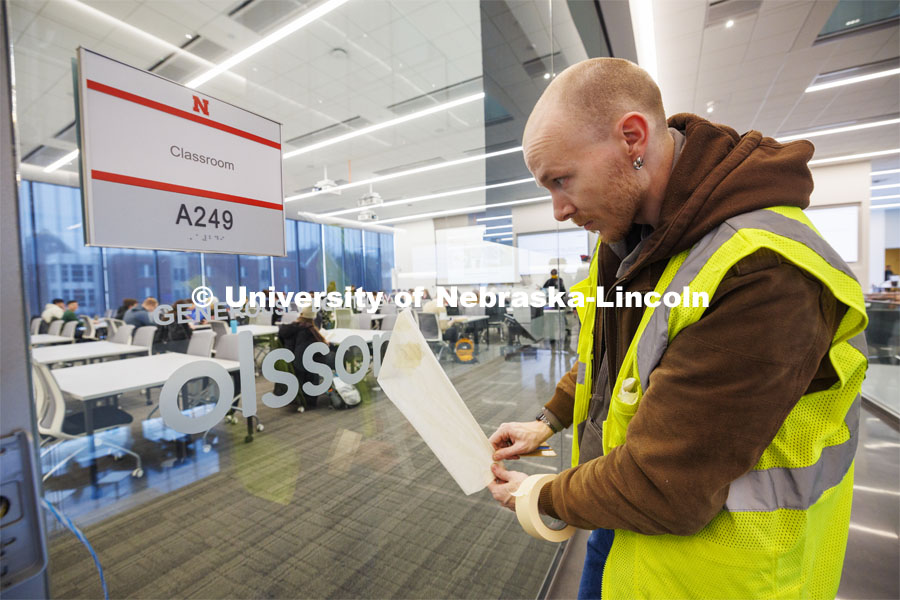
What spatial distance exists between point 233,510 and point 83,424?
0.69 meters

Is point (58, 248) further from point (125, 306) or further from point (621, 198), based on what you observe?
point (621, 198)

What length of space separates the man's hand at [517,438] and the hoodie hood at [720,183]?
1.60 ft

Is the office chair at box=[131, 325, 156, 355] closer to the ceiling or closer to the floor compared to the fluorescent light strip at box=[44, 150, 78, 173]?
closer to the floor

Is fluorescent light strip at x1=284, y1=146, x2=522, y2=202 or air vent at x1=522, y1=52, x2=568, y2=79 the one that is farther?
air vent at x1=522, y1=52, x2=568, y2=79

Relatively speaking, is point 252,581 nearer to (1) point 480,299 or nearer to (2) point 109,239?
(2) point 109,239

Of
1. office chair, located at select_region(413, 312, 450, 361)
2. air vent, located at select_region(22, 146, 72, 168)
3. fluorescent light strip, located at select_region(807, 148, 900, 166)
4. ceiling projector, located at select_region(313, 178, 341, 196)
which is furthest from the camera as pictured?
fluorescent light strip, located at select_region(807, 148, 900, 166)

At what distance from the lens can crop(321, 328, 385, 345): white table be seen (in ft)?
3.35

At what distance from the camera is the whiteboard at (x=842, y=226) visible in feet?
30.7

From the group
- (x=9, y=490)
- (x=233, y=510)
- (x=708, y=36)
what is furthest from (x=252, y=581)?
(x=708, y=36)

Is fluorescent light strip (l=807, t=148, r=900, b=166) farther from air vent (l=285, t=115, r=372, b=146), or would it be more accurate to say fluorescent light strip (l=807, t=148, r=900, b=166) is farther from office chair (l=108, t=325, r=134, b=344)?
office chair (l=108, t=325, r=134, b=344)

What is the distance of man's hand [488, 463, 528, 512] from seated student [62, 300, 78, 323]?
75 centimetres

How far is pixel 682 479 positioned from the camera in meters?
0.59

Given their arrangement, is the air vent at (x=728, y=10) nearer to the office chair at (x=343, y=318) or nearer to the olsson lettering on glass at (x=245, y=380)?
the office chair at (x=343, y=318)

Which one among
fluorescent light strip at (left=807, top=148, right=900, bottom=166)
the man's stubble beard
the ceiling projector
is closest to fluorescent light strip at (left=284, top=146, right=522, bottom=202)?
the ceiling projector
